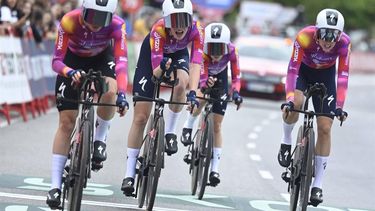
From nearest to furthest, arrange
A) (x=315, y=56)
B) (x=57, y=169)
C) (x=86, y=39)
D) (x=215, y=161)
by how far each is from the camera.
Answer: (x=57, y=169) < (x=86, y=39) < (x=315, y=56) < (x=215, y=161)

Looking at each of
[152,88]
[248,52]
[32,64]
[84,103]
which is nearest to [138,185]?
[152,88]

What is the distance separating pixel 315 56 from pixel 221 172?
4.18 metres

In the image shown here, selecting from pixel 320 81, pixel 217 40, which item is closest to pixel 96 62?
pixel 320 81

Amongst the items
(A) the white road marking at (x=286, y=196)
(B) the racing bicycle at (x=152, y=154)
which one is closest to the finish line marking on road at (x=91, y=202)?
(B) the racing bicycle at (x=152, y=154)

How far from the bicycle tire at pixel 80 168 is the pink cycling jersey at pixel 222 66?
363 centimetres

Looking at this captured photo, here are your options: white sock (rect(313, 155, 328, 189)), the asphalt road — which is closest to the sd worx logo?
the asphalt road

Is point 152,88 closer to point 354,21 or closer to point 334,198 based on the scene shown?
point 334,198

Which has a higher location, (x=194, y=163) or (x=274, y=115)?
(x=194, y=163)

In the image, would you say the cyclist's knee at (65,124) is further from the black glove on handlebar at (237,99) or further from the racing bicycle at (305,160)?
the black glove on handlebar at (237,99)

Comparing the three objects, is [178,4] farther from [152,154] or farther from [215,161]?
[215,161]

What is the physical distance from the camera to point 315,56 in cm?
1147

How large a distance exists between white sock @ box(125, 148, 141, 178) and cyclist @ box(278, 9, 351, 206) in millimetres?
1494

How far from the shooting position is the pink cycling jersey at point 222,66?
13.0 m

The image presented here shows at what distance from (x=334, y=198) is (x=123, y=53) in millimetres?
4605
